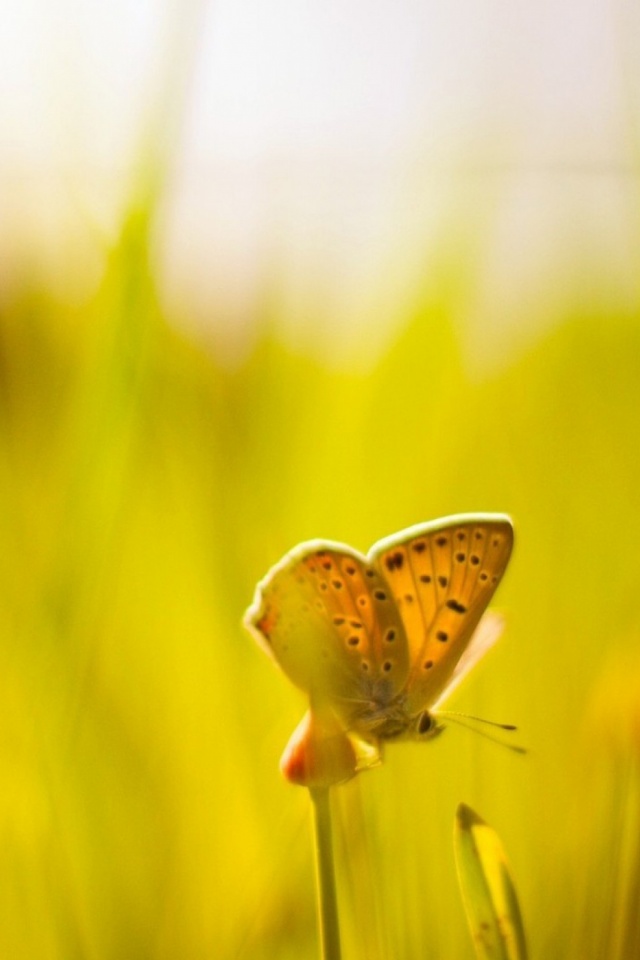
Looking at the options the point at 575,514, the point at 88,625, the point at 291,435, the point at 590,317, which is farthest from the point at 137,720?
the point at 590,317

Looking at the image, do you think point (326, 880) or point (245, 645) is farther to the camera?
point (245, 645)

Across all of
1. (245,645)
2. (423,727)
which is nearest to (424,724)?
(423,727)

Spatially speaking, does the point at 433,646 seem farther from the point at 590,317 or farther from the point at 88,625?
the point at 590,317

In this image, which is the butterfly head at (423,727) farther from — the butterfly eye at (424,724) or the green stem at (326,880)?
the green stem at (326,880)

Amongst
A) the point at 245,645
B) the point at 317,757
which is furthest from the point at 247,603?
the point at 317,757

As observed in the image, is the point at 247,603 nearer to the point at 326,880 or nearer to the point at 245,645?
the point at 245,645

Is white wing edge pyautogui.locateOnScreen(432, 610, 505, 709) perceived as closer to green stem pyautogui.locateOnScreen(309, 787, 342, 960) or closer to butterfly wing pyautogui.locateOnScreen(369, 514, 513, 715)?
butterfly wing pyautogui.locateOnScreen(369, 514, 513, 715)
